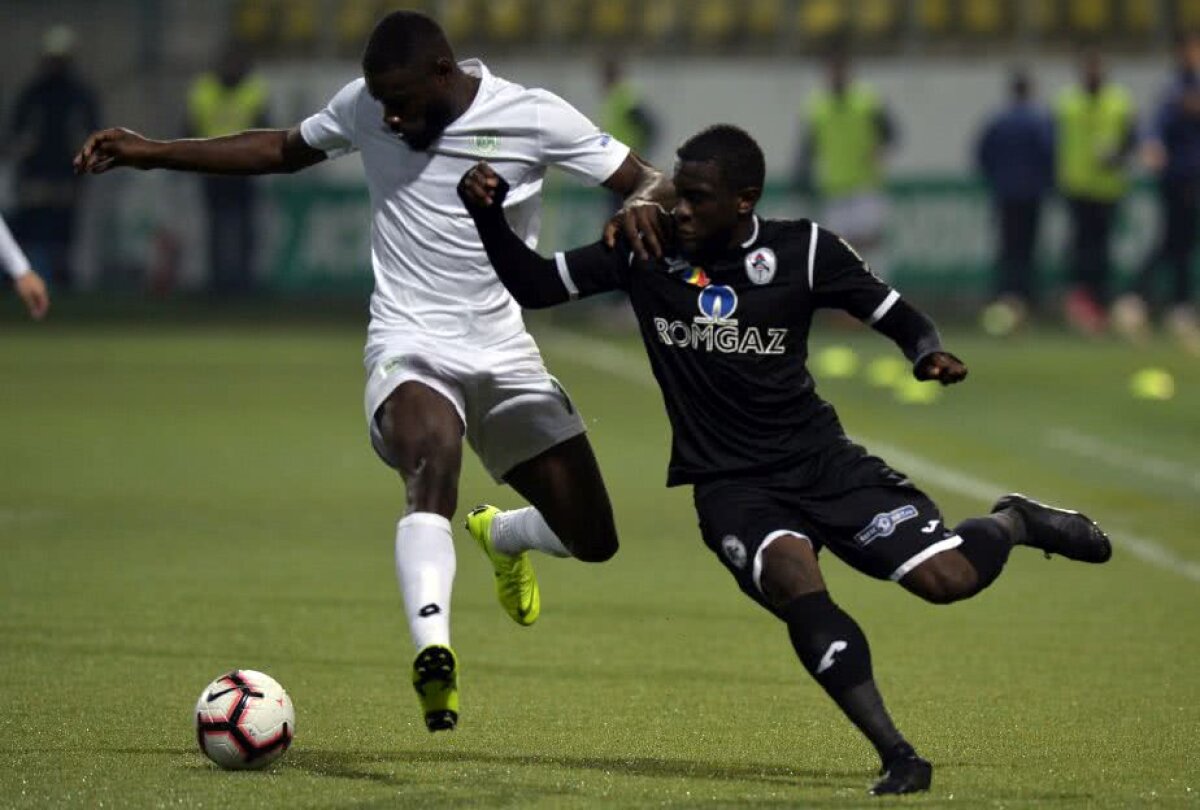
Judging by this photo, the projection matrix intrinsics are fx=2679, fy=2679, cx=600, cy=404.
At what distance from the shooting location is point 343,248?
94.1 ft

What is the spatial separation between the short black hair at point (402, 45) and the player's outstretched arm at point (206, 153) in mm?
643

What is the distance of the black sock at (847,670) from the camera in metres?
6.70

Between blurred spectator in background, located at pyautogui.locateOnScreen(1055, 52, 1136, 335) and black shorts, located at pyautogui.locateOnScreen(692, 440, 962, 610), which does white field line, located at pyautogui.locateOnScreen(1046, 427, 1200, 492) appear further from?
blurred spectator in background, located at pyautogui.locateOnScreen(1055, 52, 1136, 335)

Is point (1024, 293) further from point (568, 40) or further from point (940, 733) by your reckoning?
point (940, 733)

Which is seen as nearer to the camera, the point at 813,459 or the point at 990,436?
the point at 813,459

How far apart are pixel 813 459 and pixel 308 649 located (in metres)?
2.88

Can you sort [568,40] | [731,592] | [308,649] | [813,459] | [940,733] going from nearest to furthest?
[813,459] < [940,733] < [308,649] < [731,592] < [568,40]

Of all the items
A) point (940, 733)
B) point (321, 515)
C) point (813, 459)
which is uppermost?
point (813, 459)

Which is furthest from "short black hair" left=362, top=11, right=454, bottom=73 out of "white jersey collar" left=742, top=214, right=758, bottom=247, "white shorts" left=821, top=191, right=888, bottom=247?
"white shorts" left=821, top=191, right=888, bottom=247

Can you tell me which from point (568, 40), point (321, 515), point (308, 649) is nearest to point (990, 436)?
point (321, 515)

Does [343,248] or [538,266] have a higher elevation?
[538,266]

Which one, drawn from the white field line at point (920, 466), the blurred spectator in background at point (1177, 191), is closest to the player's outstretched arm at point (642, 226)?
the white field line at point (920, 466)

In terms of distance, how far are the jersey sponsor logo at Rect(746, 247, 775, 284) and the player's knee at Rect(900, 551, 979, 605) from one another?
864 millimetres

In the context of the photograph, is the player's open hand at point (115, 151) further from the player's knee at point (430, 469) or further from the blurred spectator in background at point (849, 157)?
the blurred spectator in background at point (849, 157)
